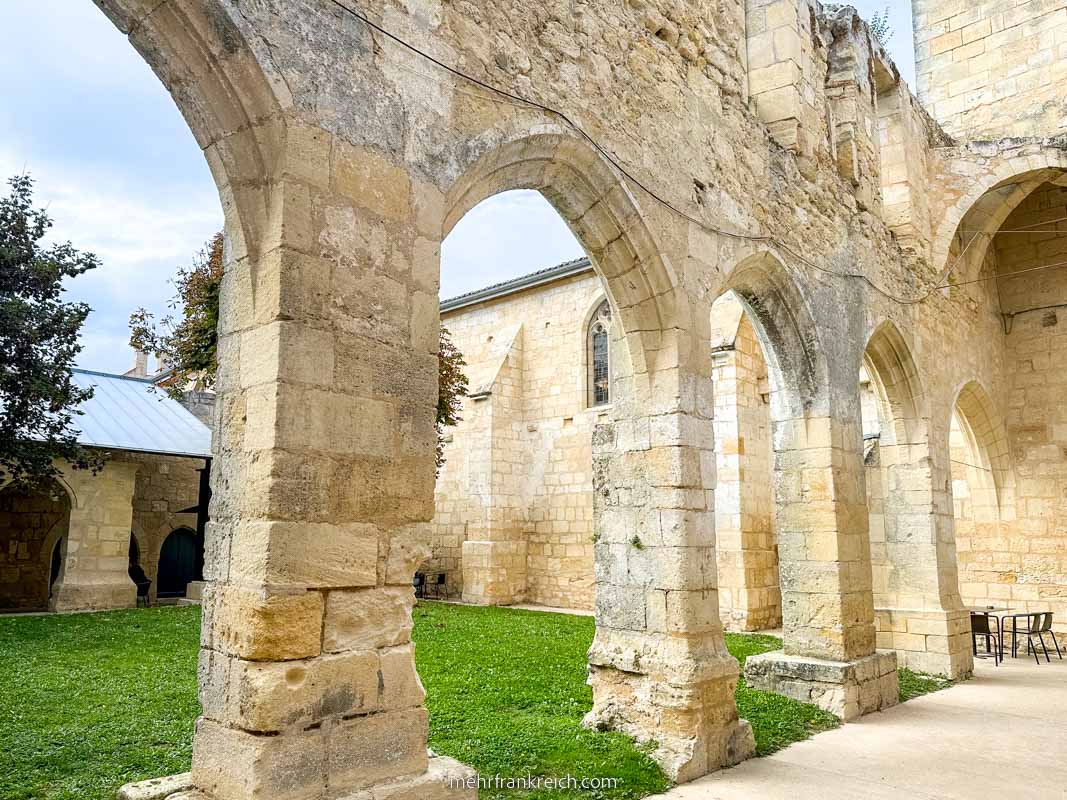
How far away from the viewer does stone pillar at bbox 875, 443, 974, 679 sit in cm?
756

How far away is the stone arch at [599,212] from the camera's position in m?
3.82

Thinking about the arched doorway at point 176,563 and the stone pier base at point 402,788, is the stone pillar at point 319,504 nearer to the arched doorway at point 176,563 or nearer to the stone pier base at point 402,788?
the stone pier base at point 402,788

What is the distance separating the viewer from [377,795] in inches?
102

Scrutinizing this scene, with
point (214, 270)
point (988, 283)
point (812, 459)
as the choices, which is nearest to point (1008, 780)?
point (812, 459)

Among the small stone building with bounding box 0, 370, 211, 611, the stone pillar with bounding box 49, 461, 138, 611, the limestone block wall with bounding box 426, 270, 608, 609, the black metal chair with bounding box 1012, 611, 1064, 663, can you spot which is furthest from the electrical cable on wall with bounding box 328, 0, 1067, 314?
the stone pillar with bounding box 49, 461, 138, 611

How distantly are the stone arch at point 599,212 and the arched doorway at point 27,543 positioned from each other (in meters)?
11.8

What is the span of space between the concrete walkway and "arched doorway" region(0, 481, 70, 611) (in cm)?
1239

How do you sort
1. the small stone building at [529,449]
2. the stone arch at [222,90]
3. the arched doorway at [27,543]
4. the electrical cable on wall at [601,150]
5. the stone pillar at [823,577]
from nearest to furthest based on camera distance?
the stone arch at [222,90] → the electrical cable on wall at [601,150] → the stone pillar at [823,577] → the arched doorway at [27,543] → the small stone building at [529,449]

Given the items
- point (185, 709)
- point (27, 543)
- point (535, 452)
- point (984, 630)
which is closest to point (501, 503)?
point (535, 452)

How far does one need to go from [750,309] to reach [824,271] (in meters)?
0.78

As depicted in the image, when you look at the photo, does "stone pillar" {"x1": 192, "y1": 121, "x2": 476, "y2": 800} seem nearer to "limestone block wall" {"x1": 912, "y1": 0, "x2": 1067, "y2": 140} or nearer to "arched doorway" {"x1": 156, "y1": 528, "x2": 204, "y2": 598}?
"limestone block wall" {"x1": 912, "y1": 0, "x2": 1067, "y2": 140}

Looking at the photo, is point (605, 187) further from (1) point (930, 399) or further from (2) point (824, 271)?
(1) point (930, 399)

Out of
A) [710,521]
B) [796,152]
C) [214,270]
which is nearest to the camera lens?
[710,521]

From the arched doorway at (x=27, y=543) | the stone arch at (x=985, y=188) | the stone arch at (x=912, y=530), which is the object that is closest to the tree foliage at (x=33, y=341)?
the arched doorway at (x=27, y=543)
